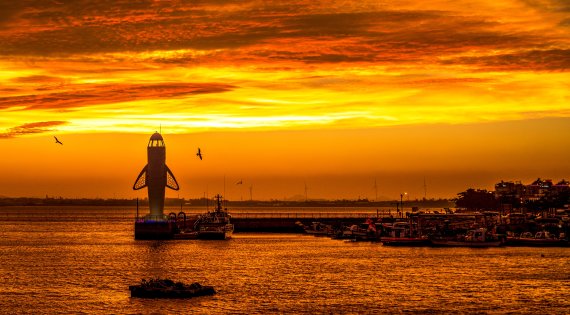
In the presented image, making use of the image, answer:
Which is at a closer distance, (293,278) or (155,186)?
(293,278)

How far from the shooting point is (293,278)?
3369 inches

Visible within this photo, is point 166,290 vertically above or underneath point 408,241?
underneath

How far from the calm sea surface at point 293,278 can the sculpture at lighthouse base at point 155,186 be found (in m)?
10.6

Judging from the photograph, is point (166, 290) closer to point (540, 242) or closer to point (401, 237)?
point (540, 242)

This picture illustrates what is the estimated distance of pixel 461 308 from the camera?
65.2 m

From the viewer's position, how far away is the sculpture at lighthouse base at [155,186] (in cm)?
14638

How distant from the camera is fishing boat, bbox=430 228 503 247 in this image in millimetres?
131875

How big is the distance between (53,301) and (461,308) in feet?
103

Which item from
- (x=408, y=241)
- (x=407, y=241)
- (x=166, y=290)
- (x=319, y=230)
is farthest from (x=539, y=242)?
(x=166, y=290)

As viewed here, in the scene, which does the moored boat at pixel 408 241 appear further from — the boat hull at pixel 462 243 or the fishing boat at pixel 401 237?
the boat hull at pixel 462 243

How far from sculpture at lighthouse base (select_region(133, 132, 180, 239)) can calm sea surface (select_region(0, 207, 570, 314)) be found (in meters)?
10.6

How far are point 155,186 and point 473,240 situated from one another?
52.4 metres

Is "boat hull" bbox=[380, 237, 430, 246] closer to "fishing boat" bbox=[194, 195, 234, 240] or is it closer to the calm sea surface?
the calm sea surface

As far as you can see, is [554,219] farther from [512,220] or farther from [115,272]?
[115,272]
